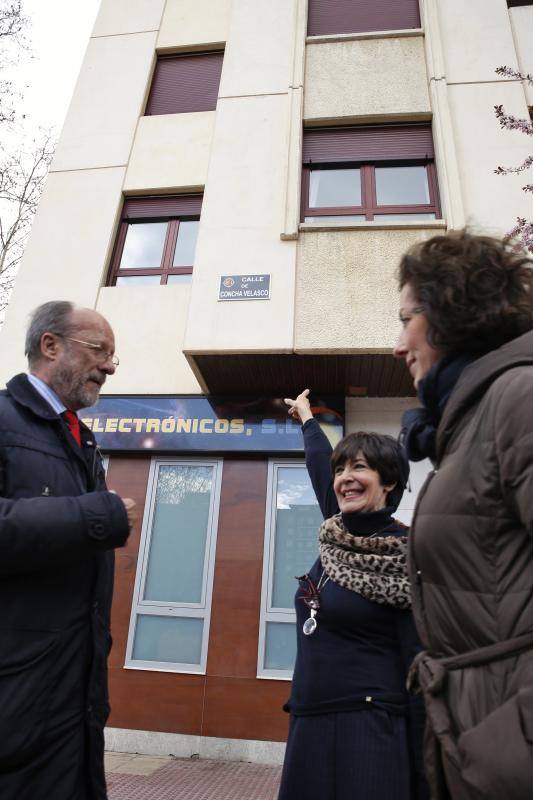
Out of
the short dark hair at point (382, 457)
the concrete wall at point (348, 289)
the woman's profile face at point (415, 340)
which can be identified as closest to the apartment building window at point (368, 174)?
the concrete wall at point (348, 289)

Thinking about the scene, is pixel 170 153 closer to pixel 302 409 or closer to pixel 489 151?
pixel 489 151

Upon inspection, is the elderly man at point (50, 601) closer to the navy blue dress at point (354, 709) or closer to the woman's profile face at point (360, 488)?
the navy blue dress at point (354, 709)

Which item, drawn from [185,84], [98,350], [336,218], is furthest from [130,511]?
[185,84]

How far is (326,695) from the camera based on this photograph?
73.9 inches

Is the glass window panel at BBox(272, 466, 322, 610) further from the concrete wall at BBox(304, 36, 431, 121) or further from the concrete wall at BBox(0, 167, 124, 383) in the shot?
the concrete wall at BBox(304, 36, 431, 121)

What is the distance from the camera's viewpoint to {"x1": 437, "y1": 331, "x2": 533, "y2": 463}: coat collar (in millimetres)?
1065

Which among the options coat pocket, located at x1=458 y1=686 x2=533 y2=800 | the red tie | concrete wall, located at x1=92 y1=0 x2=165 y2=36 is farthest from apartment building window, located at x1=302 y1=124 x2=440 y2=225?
coat pocket, located at x1=458 y1=686 x2=533 y2=800

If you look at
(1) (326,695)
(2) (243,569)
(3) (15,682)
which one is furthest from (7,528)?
(2) (243,569)

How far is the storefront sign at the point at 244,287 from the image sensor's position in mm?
5660

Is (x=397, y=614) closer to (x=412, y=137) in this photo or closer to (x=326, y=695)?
(x=326, y=695)

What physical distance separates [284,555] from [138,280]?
4.12 metres

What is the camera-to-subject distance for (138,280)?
700cm

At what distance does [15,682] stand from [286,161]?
6385mm

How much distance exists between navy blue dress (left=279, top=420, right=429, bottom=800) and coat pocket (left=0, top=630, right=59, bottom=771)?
0.92 m
